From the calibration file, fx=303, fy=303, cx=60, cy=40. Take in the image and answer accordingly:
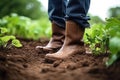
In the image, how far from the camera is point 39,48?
322cm

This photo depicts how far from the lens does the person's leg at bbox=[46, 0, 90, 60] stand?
2.67 meters

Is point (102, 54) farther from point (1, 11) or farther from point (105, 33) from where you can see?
point (1, 11)

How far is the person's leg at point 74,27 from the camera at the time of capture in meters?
2.67

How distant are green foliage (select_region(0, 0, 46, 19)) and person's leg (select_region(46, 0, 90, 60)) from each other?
257 inches

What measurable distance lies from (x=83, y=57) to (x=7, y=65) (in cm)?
74

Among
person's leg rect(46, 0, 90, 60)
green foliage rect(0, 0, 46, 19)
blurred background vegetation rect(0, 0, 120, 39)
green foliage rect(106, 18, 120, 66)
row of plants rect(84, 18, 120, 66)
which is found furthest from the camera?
green foliage rect(0, 0, 46, 19)

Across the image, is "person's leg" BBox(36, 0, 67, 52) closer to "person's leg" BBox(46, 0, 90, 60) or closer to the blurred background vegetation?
"person's leg" BBox(46, 0, 90, 60)

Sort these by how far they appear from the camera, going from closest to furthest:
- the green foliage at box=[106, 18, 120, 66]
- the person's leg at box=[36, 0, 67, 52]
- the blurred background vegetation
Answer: the green foliage at box=[106, 18, 120, 66]
the person's leg at box=[36, 0, 67, 52]
the blurred background vegetation

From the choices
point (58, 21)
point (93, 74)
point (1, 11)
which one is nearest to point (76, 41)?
point (58, 21)

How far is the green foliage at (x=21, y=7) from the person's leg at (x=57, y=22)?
6.06 m

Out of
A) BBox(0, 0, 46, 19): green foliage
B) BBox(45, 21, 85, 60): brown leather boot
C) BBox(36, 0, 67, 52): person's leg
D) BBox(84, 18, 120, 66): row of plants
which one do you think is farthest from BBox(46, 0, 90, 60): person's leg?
BBox(0, 0, 46, 19): green foliage

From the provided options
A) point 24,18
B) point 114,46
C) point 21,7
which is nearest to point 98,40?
point 114,46

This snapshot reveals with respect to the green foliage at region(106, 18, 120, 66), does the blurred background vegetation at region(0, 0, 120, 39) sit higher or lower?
lower

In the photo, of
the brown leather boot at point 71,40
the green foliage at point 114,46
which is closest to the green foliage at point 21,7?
the brown leather boot at point 71,40
